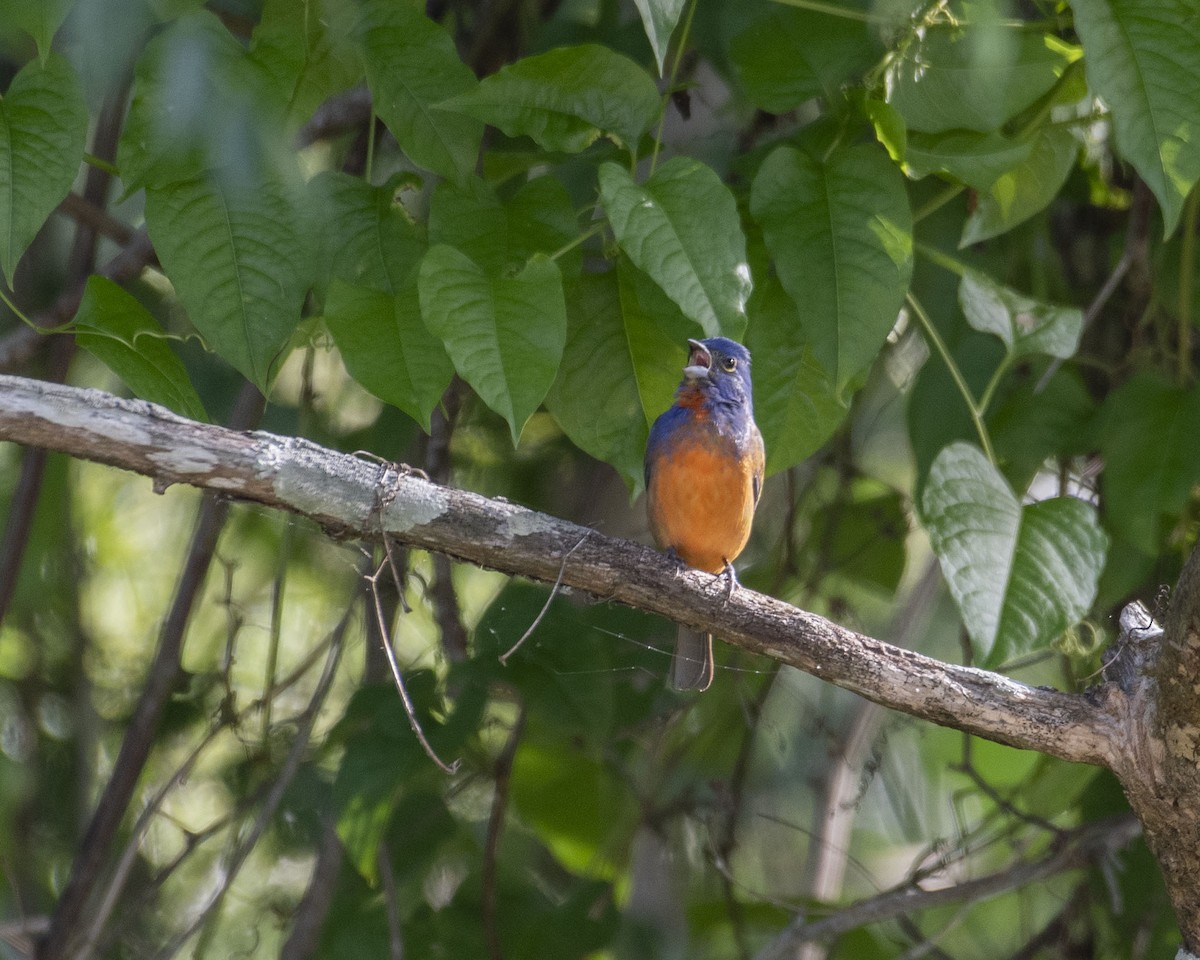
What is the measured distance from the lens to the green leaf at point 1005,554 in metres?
2.44

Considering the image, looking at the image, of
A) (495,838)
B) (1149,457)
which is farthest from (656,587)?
(495,838)

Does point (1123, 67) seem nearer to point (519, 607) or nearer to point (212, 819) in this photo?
point (519, 607)

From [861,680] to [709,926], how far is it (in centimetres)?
237

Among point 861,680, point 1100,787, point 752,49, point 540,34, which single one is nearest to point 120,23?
point 752,49

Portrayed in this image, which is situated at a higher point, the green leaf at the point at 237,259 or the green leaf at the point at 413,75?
the green leaf at the point at 413,75

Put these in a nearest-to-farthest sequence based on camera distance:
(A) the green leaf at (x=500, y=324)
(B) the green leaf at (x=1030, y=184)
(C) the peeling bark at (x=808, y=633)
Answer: (C) the peeling bark at (x=808, y=633) < (A) the green leaf at (x=500, y=324) < (B) the green leaf at (x=1030, y=184)

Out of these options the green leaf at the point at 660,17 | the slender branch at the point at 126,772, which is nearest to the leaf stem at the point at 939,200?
the green leaf at the point at 660,17

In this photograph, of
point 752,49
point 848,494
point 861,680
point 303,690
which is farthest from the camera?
point 303,690

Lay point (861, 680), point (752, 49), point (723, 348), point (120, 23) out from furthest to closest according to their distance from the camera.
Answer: point (723, 348)
point (752, 49)
point (120, 23)
point (861, 680)

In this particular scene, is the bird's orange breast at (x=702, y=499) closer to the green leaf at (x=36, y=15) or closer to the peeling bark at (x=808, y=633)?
the peeling bark at (x=808, y=633)

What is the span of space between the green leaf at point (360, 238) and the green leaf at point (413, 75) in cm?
17

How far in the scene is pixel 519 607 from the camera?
10.1 ft

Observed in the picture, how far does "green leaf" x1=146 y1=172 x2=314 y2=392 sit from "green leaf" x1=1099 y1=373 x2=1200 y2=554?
197 centimetres

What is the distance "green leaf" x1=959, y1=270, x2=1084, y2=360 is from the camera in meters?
2.67
